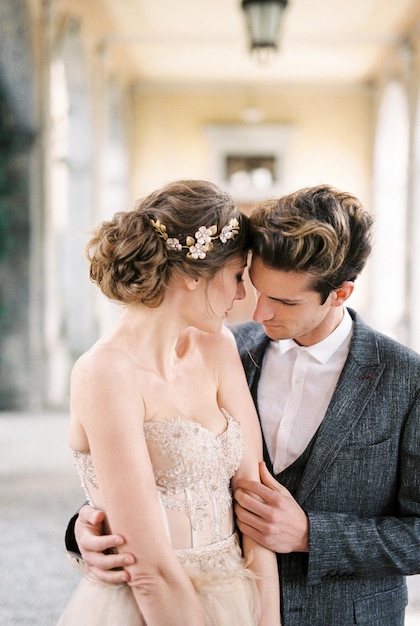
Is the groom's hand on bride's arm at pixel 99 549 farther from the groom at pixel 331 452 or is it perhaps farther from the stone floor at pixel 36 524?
the stone floor at pixel 36 524

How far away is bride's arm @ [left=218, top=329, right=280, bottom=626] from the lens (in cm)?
228

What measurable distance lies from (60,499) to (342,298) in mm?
3560

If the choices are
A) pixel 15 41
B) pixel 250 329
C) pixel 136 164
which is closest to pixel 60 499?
pixel 250 329

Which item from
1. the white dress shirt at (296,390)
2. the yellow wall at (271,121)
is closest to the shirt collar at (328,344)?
the white dress shirt at (296,390)

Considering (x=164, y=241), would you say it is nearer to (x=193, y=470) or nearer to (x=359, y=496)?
(x=193, y=470)

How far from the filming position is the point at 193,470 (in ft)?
7.22

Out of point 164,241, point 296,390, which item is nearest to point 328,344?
point 296,390

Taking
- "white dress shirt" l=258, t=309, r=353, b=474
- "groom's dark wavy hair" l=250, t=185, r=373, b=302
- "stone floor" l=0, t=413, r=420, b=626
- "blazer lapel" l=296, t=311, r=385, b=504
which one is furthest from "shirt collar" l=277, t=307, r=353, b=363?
"stone floor" l=0, t=413, r=420, b=626

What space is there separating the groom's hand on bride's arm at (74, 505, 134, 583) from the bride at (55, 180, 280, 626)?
0.03m

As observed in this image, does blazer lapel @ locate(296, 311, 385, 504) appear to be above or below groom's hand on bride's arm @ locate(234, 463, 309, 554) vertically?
→ above

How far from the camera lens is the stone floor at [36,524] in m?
3.94

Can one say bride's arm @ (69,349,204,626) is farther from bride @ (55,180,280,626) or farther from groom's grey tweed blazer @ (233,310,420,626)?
groom's grey tweed blazer @ (233,310,420,626)

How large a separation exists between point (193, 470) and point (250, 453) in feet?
0.62

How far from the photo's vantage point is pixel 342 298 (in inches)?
95.7
